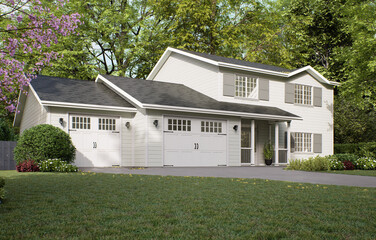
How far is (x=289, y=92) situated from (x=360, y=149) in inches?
211

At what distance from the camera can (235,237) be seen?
3875 millimetres

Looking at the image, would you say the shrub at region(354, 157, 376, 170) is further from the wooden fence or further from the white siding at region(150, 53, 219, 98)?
the wooden fence

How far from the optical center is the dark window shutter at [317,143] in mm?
22528

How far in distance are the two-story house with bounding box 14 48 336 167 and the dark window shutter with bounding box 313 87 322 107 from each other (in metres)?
0.06

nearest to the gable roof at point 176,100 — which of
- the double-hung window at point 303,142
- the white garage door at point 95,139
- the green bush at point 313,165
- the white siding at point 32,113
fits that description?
the white garage door at point 95,139

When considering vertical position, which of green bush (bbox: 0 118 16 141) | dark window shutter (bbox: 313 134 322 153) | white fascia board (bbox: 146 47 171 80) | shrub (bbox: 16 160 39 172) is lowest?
shrub (bbox: 16 160 39 172)

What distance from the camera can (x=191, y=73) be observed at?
69.4 feet

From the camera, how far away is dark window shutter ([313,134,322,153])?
2253cm

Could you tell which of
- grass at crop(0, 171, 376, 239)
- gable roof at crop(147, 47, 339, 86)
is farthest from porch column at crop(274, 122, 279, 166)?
grass at crop(0, 171, 376, 239)

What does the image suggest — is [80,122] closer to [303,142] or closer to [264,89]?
[264,89]

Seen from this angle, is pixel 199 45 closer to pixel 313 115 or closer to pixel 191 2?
pixel 191 2

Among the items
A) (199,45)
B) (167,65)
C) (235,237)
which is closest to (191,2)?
(199,45)

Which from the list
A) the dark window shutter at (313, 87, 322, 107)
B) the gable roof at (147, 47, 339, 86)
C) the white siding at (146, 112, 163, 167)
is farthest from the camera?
the dark window shutter at (313, 87, 322, 107)

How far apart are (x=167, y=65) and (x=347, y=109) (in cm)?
1253
